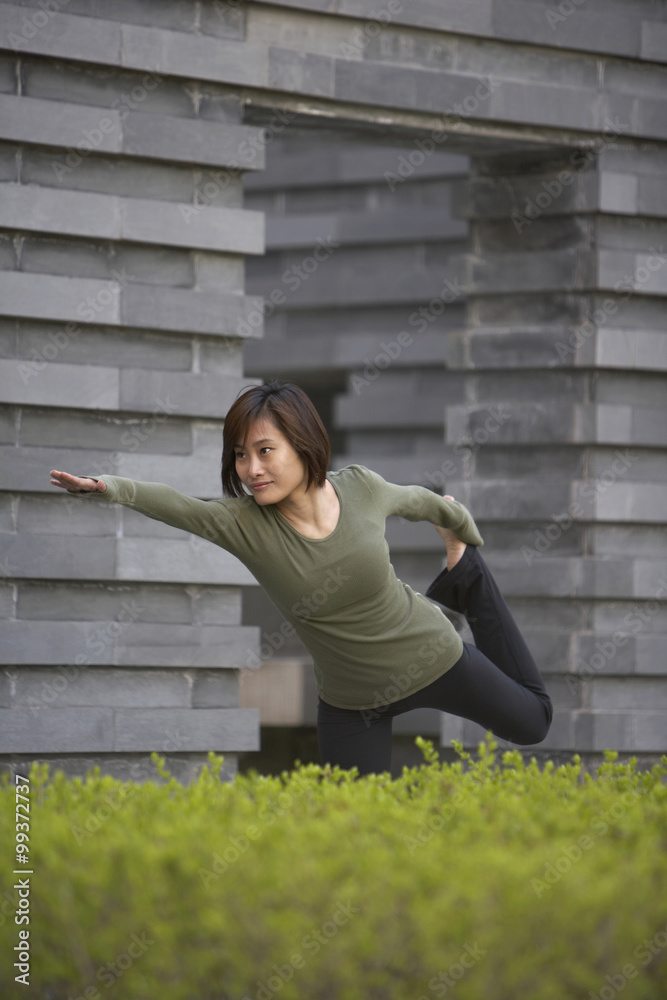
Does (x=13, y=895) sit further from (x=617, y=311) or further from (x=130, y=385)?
(x=617, y=311)

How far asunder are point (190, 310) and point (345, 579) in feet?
6.70

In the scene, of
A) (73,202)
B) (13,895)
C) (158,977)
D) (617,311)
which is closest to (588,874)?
(158,977)

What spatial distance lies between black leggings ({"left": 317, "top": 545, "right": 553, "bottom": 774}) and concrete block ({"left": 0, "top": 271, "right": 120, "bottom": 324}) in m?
2.05

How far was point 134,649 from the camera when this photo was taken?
5602mm

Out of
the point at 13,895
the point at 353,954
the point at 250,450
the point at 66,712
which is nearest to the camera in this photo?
the point at 353,954

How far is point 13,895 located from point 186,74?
4.13 metres

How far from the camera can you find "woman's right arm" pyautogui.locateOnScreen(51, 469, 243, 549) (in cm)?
406

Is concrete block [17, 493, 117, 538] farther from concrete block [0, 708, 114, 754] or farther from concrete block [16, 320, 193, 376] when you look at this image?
concrete block [0, 708, 114, 754]

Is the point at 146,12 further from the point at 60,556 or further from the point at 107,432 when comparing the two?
the point at 60,556

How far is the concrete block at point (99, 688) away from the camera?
17.9 ft

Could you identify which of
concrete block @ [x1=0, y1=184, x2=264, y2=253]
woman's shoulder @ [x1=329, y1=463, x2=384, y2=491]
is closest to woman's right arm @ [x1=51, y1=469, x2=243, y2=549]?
woman's shoulder @ [x1=329, y1=463, x2=384, y2=491]

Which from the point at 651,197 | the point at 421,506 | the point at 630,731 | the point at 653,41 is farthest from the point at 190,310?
the point at 630,731

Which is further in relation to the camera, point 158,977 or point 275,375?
point 275,375

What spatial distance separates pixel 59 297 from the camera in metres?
5.52
